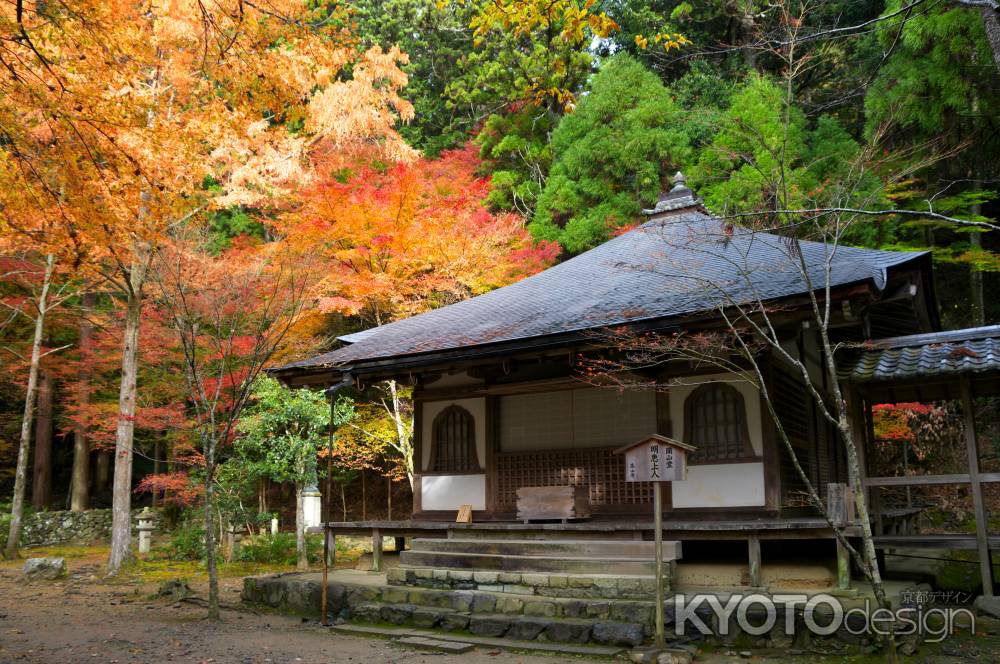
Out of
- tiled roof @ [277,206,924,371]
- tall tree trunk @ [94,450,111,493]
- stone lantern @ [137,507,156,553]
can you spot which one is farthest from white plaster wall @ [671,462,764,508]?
tall tree trunk @ [94,450,111,493]

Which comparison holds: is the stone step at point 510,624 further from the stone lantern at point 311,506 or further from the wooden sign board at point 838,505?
the stone lantern at point 311,506

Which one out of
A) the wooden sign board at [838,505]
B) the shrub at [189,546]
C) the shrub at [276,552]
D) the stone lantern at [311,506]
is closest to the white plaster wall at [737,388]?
the wooden sign board at [838,505]

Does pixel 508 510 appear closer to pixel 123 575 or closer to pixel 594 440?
pixel 594 440

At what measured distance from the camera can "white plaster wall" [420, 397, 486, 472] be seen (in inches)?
425

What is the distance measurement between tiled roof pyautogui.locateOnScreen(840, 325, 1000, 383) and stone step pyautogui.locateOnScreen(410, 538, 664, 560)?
278cm

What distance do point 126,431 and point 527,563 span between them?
10051mm

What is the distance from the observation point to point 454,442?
11.1m

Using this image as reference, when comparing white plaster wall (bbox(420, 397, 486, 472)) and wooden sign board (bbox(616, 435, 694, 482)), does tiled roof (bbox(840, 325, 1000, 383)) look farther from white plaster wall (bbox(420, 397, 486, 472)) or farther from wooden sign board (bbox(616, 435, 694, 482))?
white plaster wall (bbox(420, 397, 486, 472))

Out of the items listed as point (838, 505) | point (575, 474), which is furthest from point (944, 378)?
point (575, 474)

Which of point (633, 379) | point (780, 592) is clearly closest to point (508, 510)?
point (633, 379)

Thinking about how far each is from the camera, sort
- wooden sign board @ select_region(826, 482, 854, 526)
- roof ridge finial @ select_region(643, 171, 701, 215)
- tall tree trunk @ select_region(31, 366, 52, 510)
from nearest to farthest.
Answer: wooden sign board @ select_region(826, 482, 854, 526) < roof ridge finial @ select_region(643, 171, 701, 215) < tall tree trunk @ select_region(31, 366, 52, 510)

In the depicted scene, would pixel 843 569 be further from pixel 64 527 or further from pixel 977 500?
pixel 64 527

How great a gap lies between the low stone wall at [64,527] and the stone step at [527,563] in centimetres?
1425
